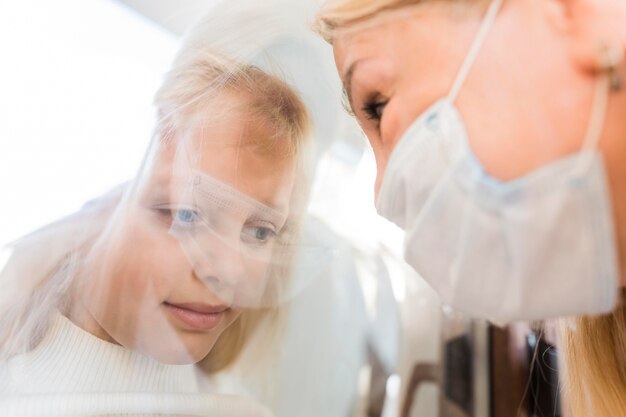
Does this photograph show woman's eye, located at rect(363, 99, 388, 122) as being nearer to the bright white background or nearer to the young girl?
the young girl

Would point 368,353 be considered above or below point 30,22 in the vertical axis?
below

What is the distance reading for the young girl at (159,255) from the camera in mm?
610

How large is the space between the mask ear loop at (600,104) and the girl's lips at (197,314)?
1.45 ft

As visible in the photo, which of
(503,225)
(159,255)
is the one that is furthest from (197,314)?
(503,225)

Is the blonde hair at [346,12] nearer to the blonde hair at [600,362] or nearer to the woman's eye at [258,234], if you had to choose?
the woman's eye at [258,234]

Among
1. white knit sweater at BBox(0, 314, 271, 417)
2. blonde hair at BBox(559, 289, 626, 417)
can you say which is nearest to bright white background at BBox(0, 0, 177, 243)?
white knit sweater at BBox(0, 314, 271, 417)

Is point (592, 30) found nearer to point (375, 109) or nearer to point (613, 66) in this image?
point (613, 66)

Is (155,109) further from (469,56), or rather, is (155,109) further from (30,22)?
(469,56)

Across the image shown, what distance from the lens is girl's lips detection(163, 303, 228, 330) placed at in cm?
64

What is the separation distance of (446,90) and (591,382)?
46cm

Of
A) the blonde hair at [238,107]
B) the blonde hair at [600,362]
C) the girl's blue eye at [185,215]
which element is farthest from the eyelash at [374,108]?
the blonde hair at [600,362]

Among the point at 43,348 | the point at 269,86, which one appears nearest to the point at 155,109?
the point at 269,86

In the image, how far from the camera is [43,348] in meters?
0.61

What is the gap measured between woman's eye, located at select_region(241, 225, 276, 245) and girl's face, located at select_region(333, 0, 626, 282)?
0.20m
